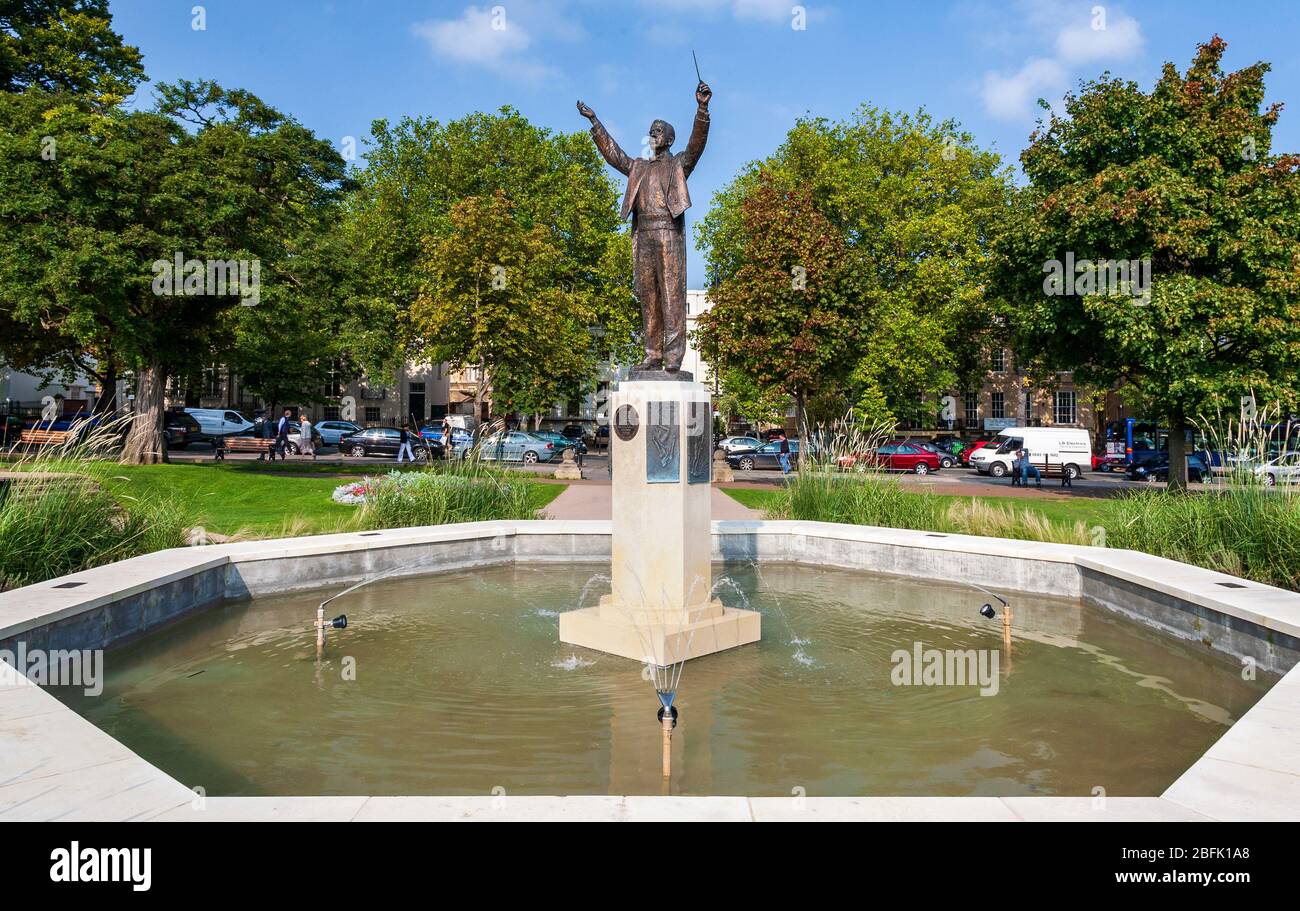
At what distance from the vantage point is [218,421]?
1676 inches

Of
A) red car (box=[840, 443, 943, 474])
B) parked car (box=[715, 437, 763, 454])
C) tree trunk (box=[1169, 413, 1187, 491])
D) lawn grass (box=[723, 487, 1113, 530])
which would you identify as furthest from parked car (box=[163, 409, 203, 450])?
tree trunk (box=[1169, 413, 1187, 491])

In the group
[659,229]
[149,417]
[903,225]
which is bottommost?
[149,417]

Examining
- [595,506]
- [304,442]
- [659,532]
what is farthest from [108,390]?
[659,532]

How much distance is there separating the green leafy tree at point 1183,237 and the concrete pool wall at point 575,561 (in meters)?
11.8

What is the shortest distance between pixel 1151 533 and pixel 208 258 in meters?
20.4

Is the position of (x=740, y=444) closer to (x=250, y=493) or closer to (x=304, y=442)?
(x=304, y=442)

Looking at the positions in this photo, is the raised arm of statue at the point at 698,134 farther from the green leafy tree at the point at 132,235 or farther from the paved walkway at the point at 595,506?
the green leafy tree at the point at 132,235

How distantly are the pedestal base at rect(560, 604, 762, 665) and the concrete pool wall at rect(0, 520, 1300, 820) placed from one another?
136 inches

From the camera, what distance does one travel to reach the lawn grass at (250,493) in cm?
1236

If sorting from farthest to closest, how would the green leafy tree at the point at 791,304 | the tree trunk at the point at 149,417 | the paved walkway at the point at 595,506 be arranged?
the green leafy tree at the point at 791,304, the tree trunk at the point at 149,417, the paved walkway at the point at 595,506

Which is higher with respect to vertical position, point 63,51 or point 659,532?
point 63,51

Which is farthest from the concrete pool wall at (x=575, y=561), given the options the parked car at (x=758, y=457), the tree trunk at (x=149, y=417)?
the parked car at (x=758, y=457)

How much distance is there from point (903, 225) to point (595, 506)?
28.4m
